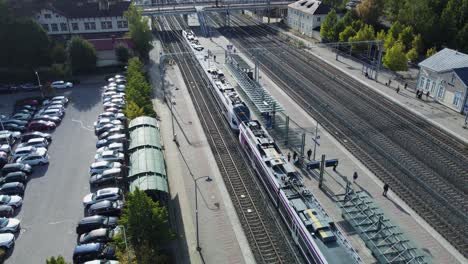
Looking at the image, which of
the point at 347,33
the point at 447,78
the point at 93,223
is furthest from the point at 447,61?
the point at 93,223

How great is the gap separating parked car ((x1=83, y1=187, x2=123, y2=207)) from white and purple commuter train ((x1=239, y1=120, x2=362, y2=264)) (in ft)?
45.7

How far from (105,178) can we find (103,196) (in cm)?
315

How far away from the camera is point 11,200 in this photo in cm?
3528

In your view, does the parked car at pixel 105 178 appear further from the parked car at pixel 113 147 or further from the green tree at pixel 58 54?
the green tree at pixel 58 54

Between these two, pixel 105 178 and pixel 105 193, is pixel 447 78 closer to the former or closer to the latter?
pixel 105 178

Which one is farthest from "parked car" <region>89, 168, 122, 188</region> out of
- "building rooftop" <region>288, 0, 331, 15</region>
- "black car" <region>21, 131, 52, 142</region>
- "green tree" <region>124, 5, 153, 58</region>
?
"building rooftop" <region>288, 0, 331, 15</region>

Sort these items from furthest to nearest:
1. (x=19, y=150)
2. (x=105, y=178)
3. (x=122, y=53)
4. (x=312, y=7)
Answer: (x=312, y=7), (x=122, y=53), (x=19, y=150), (x=105, y=178)

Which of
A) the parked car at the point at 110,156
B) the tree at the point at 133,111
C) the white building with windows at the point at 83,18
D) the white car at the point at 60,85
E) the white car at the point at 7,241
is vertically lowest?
the white car at the point at 7,241

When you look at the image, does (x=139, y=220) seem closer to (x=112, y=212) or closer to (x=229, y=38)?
(x=112, y=212)

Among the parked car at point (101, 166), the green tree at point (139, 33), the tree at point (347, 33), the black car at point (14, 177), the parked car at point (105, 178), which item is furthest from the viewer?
the tree at point (347, 33)

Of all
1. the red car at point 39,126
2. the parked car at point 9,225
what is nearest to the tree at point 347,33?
the red car at point 39,126

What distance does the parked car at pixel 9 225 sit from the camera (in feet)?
104

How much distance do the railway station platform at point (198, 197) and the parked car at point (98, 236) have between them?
522 cm

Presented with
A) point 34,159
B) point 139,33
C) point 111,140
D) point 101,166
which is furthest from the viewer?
point 139,33
